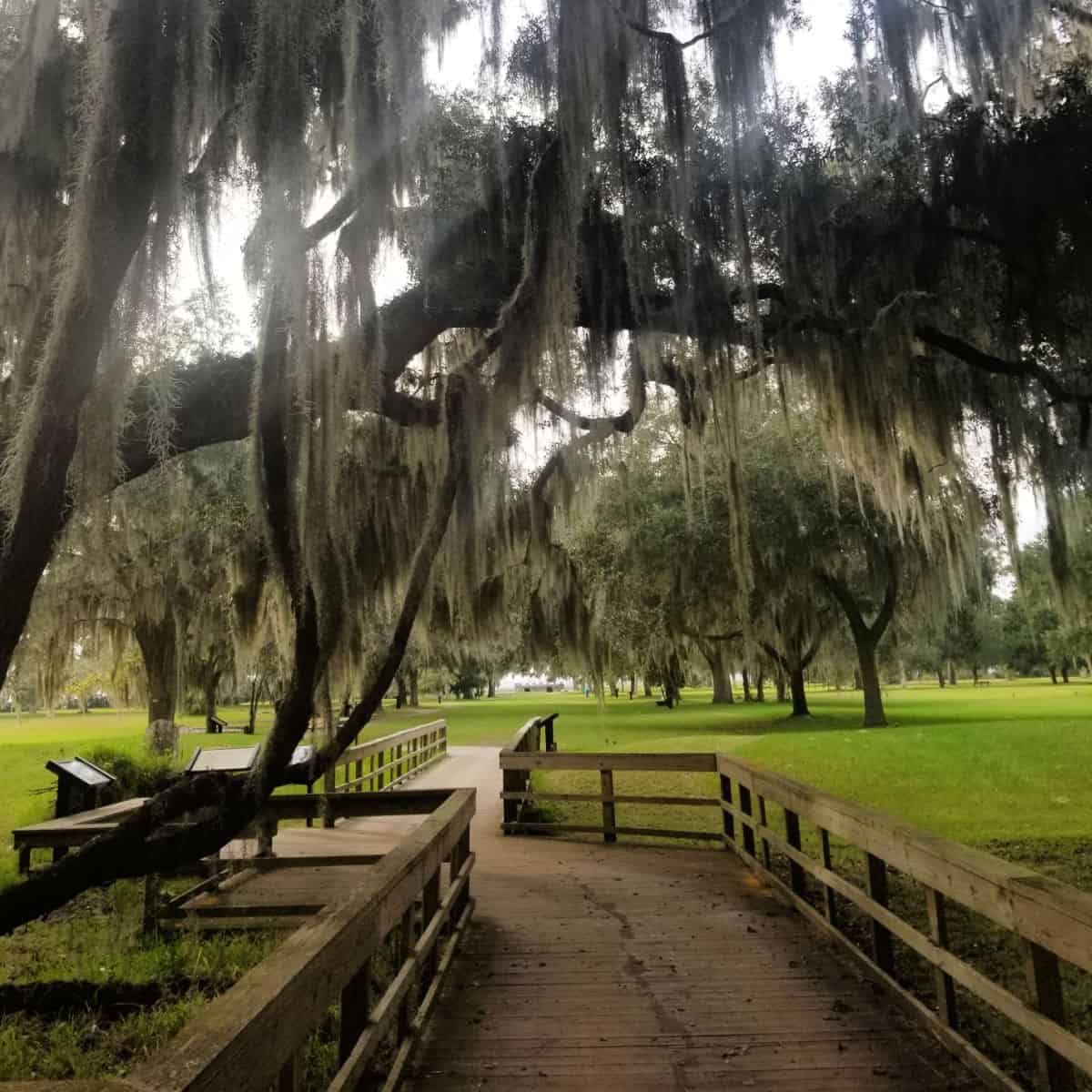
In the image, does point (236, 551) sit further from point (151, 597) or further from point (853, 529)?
point (853, 529)

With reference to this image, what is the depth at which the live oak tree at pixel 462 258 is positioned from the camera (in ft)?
11.2

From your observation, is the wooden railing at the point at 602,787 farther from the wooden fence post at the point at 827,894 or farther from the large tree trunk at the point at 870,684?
the large tree trunk at the point at 870,684

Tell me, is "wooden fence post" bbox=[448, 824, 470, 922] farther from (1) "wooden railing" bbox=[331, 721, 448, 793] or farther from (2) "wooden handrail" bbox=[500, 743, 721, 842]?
(1) "wooden railing" bbox=[331, 721, 448, 793]

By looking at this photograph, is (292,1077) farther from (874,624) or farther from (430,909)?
(874,624)

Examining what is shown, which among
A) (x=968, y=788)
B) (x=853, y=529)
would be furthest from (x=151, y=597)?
(x=853, y=529)

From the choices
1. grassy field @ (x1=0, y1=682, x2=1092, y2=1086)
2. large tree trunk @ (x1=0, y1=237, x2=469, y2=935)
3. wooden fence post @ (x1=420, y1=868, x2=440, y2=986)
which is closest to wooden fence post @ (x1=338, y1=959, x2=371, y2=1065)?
wooden fence post @ (x1=420, y1=868, x2=440, y2=986)

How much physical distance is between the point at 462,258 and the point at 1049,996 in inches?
195

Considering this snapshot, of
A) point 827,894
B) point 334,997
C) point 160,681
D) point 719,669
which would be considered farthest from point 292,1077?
point 719,669

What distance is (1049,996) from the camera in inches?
87.0

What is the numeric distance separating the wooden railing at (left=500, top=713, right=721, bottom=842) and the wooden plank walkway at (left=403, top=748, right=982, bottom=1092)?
102cm

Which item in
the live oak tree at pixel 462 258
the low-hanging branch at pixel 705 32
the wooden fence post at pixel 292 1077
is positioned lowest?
the wooden fence post at pixel 292 1077

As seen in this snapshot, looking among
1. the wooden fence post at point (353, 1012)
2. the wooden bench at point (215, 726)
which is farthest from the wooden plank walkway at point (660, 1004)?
the wooden bench at point (215, 726)

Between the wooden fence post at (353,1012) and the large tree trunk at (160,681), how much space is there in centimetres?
1037

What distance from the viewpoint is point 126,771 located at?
28.0 feet
